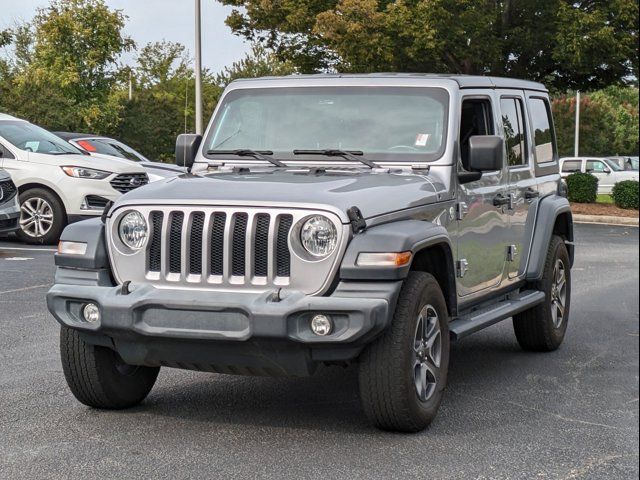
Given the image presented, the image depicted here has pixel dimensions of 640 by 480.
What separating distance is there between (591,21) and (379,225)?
88.3 feet

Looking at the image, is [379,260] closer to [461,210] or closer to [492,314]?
[461,210]

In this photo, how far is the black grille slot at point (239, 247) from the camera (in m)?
5.23

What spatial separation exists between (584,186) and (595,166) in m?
16.1

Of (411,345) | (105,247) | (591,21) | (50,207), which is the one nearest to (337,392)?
(411,345)

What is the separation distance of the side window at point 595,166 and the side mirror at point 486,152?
37961 mm

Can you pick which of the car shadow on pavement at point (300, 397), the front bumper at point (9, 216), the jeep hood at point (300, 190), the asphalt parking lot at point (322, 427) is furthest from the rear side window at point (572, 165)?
the jeep hood at point (300, 190)

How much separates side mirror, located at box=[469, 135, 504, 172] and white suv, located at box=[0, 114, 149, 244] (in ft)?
35.2

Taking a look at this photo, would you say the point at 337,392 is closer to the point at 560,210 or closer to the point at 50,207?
the point at 560,210

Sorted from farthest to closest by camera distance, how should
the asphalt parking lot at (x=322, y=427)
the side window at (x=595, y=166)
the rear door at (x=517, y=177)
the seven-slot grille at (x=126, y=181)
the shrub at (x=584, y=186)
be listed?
the side window at (x=595, y=166), the shrub at (x=584, y=186), the seven-slot grille at (x=126, y=181), the rear door at (x=517, y=177), the asphalt parking lot at (x=322, y=427)

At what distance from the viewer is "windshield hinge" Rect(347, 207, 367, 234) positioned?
206 inches

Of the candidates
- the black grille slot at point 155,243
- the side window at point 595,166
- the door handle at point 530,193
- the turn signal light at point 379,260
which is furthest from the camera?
the side window at point 595,166

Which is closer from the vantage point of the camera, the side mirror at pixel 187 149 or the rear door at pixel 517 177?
the side mirror at pixel 187 149

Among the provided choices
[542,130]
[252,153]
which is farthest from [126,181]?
[252,153]

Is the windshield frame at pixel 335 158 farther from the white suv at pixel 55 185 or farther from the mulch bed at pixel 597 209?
the mulch bed at pixel 597 209
